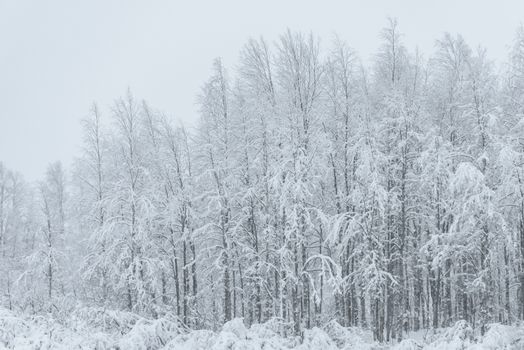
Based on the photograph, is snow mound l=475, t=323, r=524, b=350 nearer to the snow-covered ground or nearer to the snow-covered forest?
the snow-covered ground

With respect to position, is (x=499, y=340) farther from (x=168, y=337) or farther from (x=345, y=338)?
(x=168, y=337)

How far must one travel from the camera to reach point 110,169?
27.3 metres

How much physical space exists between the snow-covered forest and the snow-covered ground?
0.54 metres

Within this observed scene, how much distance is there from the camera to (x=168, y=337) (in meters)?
16.2

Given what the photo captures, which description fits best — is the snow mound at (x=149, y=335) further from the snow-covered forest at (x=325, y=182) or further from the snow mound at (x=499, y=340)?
the snow mound at (x=499, y=340)

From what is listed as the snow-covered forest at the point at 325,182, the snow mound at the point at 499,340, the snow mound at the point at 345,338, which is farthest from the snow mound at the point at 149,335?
the snow mound at the point at 499,340

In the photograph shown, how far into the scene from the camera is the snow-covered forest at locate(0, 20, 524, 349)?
18344 millimetres

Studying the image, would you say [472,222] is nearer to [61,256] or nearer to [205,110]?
[205,110]

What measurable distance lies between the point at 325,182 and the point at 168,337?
34.3ft

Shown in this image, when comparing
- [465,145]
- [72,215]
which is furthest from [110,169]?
[465,145]

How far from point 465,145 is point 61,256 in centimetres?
2321

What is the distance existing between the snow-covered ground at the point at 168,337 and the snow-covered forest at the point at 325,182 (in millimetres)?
539

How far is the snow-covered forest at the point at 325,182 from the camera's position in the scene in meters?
18.3

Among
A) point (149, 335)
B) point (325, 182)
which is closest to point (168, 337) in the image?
point (149, 335)
